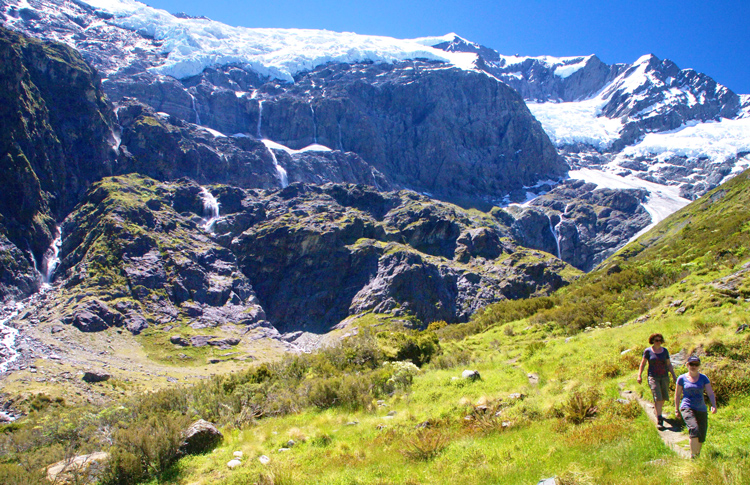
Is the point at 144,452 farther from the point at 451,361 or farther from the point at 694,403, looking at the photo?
the point at 451,361

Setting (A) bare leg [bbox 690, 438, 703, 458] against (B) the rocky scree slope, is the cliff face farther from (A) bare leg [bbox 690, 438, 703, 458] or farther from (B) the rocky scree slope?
(A) bare leg [bbox 690, 438, 703, 458]

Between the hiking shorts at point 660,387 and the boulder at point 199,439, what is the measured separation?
47.9 ft

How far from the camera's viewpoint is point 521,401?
45.7 feet

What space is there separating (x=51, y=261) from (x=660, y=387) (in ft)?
572

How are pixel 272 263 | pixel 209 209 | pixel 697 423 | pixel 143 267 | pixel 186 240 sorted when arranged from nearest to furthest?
pixel 697 423
pixel 143 267
pixel 186 240
pixel 272 263
pixel 209 209

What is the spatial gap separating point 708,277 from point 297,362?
2734cm

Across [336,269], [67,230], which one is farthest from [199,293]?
[67,230]

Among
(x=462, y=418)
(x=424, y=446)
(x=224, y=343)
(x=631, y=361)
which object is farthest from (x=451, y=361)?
(x=224, y=343)

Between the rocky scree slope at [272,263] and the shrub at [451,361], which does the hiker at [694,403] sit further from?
the rocky scree slope at [272,263]

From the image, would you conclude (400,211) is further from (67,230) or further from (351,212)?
(67,230)

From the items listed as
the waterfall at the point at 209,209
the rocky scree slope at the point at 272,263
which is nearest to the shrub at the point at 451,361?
the rocky scree slope at the point at 272,263

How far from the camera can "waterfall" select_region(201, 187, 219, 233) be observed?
6718 inches

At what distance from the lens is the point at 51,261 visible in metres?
139

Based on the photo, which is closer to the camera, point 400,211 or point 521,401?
point 521,401
